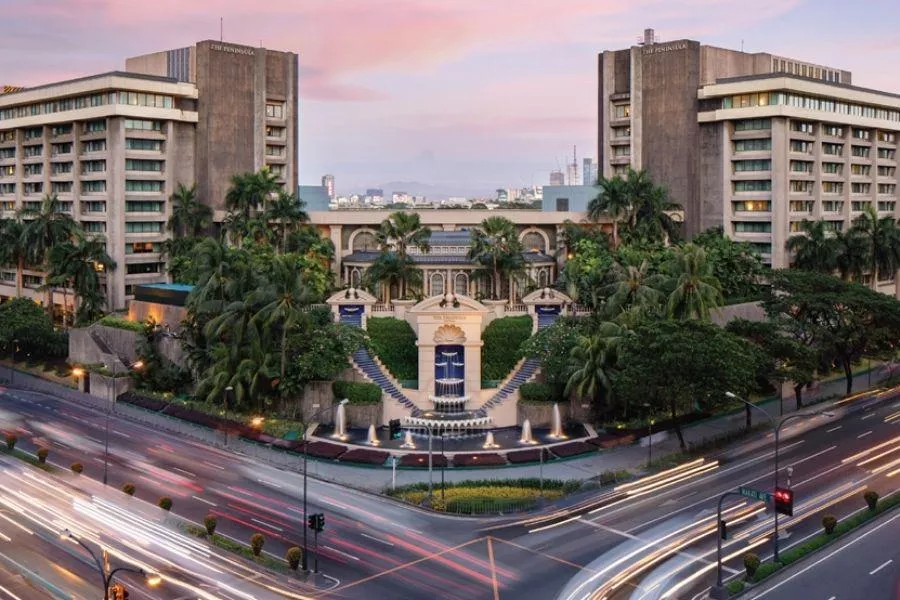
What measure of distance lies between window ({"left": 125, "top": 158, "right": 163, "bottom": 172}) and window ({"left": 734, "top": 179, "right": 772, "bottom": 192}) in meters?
70.1

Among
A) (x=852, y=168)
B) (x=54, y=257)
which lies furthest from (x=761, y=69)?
(x=54, y=257)

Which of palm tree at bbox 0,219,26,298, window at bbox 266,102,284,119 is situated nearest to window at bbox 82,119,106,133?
palm tree at bbox 0,219,26,298

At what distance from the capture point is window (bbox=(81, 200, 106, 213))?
116 m

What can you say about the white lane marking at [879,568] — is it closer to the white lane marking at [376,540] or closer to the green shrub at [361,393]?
the white lane marking at [376,540]

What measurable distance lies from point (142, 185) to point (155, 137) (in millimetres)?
6076

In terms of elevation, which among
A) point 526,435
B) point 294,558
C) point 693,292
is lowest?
point 294,558

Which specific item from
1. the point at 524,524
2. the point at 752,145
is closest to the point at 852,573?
the point at 524,524

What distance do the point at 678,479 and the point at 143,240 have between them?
78.0 metres

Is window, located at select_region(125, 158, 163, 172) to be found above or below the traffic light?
above

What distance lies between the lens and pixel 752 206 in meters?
110

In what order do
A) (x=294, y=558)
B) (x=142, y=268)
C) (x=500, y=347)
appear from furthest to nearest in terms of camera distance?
(x=142, y=268) < (x=500, y=347) < (x=294, y=558)

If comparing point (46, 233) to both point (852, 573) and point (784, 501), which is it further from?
point (852, 573)

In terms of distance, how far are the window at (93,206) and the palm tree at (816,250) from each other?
82.5 meters

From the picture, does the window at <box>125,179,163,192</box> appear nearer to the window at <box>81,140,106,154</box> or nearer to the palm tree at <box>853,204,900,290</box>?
the window at <box>81,140,106,154</box>
